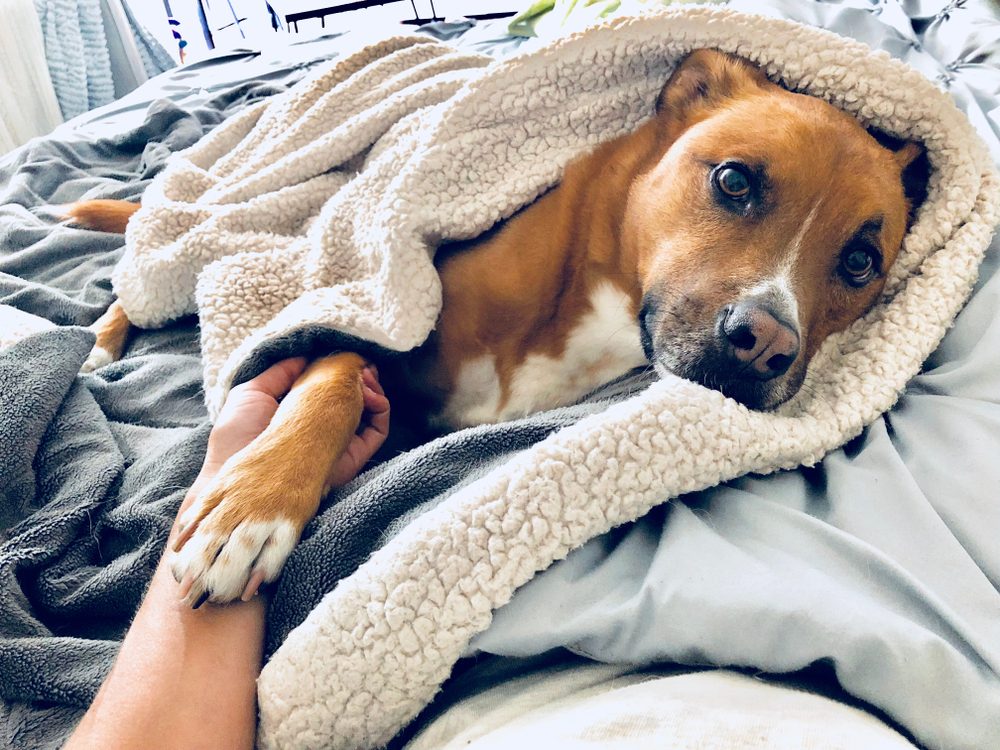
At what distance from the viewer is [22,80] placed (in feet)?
14.4

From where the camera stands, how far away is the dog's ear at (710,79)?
1.49 metres

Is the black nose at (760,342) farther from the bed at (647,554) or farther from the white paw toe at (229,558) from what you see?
the white paw toe at (229,558)

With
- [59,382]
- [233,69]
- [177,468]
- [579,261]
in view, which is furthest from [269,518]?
[233,69]

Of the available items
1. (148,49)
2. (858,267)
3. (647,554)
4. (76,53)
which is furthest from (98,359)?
(148,49)

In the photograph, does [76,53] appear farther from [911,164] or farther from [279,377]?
[911,164]

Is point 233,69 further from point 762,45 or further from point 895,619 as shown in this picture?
point 895,619

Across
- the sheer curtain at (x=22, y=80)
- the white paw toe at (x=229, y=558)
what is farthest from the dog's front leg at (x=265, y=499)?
the sheer curtain at (x=22, y=80)

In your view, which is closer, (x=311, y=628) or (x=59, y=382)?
(x=311, y=628)

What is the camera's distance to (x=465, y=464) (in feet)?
3.35

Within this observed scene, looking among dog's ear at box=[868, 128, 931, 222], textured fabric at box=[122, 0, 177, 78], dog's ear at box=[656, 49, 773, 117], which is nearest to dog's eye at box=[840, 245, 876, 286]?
dog's ear at box=[868, 128, 931, 222]

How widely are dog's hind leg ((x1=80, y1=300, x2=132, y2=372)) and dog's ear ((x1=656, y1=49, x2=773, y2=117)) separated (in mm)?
1574

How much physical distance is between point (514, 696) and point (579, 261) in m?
1.04

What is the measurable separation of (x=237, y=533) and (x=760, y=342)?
34.5 inches

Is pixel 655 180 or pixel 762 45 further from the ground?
pixel 762 45
